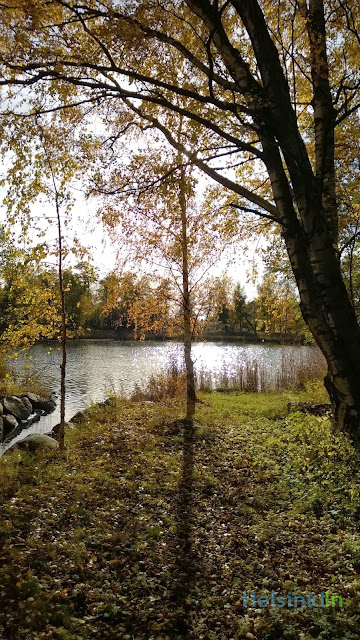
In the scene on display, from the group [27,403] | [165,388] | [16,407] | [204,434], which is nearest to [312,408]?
[204,434]

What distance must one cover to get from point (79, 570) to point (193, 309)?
7.66m

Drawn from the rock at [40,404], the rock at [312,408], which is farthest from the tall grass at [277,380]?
the rock at [40,404]

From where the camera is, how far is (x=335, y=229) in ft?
18.1

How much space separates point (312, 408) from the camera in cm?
823

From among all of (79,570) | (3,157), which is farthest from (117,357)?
(79,570)

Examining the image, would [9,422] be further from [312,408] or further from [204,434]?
[312,408]

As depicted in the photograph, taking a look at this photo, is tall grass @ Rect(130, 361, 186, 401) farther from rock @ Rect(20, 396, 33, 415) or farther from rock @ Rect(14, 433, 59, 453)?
rock @ Rect(14, 433, 59, 453)

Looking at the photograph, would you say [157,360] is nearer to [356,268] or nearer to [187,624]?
[356,268]

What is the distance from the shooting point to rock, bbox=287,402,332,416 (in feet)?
25.6

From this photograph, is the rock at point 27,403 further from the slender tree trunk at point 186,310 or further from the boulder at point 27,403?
the slender tree trunk at point 186,310

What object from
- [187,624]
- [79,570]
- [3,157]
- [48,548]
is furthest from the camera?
[3,157]

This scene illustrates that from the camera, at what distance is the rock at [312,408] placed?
7.80 metres

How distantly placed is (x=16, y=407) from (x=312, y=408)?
30.1 ft

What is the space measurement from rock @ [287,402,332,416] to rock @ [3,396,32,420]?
836 cm
